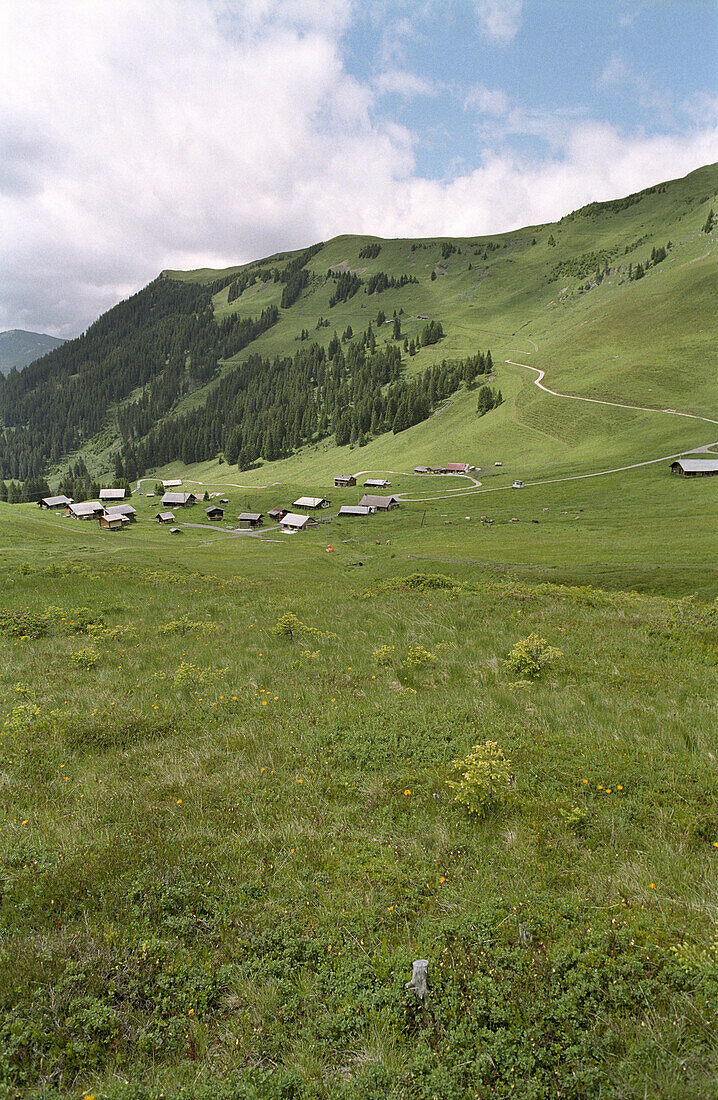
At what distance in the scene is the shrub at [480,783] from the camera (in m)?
7.52

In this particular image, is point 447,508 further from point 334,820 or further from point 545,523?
point 334,820

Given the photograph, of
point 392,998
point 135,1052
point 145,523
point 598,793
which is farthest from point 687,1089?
point 145,523

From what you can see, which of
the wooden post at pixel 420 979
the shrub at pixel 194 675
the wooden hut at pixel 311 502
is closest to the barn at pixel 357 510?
the wooden hut at pixel 311 502

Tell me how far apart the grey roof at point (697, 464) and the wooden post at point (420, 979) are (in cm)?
11748

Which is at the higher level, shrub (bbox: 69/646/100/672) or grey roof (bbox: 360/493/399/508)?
shrub (bbox: 69/646/100/672)

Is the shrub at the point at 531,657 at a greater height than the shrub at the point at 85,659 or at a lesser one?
lesser

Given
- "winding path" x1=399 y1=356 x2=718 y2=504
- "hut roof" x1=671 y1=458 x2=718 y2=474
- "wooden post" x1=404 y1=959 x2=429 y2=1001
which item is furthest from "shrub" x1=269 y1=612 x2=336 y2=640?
"hut roof" x1=671 y1=458 x2=718 y2=474

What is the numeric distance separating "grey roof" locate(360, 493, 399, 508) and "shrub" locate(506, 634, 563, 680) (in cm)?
10603

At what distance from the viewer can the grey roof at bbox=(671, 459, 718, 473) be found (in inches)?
3853

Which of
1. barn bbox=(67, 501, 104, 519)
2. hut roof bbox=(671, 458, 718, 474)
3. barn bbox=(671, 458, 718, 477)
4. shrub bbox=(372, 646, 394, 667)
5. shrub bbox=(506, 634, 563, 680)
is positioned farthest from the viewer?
barn bbox=(67, 501, 104, 519)

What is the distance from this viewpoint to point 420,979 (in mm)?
4852

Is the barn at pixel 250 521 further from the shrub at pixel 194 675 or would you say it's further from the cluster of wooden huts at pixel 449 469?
the shrub at pixel 194 675

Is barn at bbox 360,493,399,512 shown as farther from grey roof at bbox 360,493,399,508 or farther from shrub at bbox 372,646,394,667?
shrub at bbox 372,646,394,667

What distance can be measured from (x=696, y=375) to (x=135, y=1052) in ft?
579
